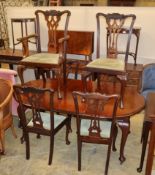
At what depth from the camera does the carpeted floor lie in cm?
235

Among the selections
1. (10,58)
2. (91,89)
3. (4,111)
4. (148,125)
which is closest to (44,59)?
(91,89)

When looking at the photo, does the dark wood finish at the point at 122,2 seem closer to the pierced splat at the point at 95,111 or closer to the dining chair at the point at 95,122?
the dining chair at the point at 95,122

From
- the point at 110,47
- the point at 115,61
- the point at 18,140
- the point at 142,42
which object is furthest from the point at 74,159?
Result: the point at 142,42

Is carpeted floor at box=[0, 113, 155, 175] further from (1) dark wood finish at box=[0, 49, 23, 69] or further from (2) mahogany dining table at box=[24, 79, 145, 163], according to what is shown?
(1) dark wood finish at box=[0, 49, 23, 69]

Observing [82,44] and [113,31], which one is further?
[82,44]

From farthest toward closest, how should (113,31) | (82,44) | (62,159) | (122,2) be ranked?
(122,2) → (82,44) → (113,31) → (62,159)

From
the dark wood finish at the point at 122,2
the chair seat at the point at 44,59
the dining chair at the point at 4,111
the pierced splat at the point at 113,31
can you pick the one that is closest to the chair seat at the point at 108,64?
the pierced splat at the point at 113,31

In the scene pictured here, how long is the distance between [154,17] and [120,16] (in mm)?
1446

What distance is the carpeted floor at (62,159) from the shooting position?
2.35m

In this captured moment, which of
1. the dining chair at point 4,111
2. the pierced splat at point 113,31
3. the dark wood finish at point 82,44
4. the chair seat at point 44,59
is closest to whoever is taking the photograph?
the dining chair at point 4,111

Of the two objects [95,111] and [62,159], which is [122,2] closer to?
[62,159]

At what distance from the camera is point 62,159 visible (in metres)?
2.53

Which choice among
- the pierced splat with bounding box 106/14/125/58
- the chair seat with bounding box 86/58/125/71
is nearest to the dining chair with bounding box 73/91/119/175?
the chair seat with bounding box 86/58/125/71

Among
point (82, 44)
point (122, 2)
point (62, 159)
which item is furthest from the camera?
point (122, 2)
